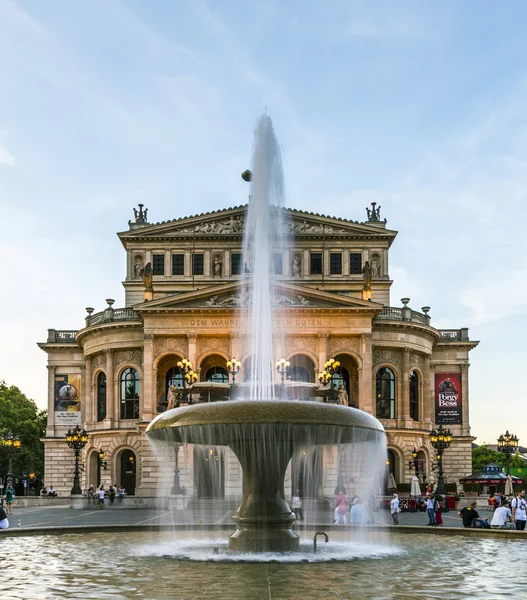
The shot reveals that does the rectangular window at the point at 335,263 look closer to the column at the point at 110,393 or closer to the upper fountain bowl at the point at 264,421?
the column at the point at 110,393

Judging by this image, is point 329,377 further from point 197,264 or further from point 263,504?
point 263,504

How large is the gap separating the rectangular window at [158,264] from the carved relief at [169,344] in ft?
33.1

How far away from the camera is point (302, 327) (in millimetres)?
60375

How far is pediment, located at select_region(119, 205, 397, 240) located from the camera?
6938 centimetres

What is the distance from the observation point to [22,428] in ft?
279

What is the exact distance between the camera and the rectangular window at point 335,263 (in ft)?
228

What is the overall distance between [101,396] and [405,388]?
21608 mm

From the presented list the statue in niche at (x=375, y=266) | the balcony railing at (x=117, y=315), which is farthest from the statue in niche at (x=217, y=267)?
the statue in niche at (x=375, y=266)

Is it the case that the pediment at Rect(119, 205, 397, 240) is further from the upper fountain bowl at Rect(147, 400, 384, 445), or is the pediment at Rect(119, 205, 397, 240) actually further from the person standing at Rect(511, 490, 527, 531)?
the upper fountain bowl at Rect(147, 400, 384, 445)

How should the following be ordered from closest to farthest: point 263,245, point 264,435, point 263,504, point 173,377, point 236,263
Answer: point 264,435
point 263,504
point 263,245
point 173,377
point 236,263

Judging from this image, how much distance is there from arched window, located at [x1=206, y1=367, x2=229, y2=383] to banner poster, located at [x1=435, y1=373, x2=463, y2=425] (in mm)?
17062

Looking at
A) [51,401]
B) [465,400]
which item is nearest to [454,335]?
[465,400]

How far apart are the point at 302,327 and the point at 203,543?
134 feet

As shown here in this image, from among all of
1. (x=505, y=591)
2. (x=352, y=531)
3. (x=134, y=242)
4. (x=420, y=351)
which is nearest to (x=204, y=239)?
(x=134, y=242)
